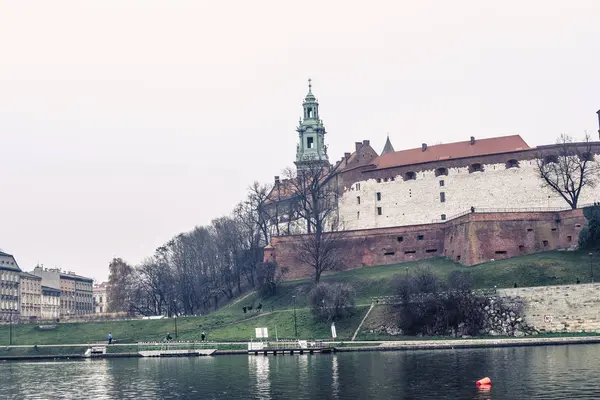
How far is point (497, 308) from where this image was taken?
7012 cm

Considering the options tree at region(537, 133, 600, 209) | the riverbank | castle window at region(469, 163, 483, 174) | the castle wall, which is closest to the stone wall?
the riverbank

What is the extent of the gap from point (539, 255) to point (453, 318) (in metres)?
14.5

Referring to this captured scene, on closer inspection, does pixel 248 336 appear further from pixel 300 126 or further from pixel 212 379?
pixel 300 126

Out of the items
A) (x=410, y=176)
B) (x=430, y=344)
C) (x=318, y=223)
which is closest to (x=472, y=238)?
(x=410, y=176)

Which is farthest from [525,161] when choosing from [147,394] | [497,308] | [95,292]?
[95,292]

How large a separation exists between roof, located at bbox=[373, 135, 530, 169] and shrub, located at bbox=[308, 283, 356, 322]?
24.6 meters

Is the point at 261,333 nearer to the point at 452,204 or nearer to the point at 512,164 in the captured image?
the point at 452,204

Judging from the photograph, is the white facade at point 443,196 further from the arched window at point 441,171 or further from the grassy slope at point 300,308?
the grassy slope at point 300,308

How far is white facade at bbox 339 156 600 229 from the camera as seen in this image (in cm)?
9025

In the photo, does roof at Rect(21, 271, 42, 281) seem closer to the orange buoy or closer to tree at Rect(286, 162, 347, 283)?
tree at Rect(286, 162, 347, 283)

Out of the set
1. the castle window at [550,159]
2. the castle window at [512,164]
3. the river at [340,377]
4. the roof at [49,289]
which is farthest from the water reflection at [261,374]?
the roof at [49,289]

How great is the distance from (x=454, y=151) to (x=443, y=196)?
199 inches

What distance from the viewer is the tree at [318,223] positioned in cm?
8819

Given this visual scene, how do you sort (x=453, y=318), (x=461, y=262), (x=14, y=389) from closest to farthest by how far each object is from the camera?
(x=14, y=389) < (x=453, y=318) < (x=461, y=262)
